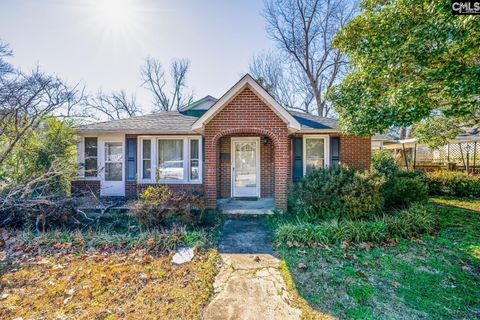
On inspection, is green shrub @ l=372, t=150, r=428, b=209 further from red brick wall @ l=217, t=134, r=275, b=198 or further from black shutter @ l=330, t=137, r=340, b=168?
red brick wall @ l=217, t=134, r=275, b=198

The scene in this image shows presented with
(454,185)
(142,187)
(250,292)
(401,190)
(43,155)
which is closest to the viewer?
(250,292)

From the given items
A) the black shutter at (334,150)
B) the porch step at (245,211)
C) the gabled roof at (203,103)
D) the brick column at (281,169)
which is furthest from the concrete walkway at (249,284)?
the gabled roof at (203,103)

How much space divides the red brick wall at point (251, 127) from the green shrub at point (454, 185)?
9.49m

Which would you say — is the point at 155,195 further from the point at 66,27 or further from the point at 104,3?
the point at 66,27

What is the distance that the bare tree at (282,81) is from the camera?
23875 mm

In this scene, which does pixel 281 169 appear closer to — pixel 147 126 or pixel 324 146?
pixel 324 146

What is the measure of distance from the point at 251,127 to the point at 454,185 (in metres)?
11.2

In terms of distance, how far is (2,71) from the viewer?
314 inches

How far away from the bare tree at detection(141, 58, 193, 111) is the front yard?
29826mm

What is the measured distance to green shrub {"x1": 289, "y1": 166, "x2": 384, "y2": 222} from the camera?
6.25 m

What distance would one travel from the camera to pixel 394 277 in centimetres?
395

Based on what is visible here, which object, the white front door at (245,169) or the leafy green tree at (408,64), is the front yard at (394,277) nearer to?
the leafy green tree at (408,64)

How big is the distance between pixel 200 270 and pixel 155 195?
2.81 m

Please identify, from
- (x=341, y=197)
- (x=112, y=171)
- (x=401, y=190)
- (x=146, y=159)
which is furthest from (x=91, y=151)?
(x=401, y=190)
